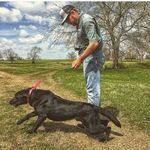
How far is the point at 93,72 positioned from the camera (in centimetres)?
902

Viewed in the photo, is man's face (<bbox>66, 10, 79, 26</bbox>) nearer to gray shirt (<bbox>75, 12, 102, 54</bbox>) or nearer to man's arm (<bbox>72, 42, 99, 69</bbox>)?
gray shirt (<bbox>75, 12, 102, 54</bbox>)

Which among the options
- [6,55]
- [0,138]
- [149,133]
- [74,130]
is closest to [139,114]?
[149,133]

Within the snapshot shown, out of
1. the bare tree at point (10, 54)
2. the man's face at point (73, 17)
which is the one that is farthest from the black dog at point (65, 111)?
the bare tree at point (10, 54)

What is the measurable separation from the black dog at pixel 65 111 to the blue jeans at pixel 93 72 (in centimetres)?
87

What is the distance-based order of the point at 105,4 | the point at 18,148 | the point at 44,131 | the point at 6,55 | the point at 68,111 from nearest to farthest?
the point at 18,148, the point at 68,111, the point at 44,131, the point at 105,4, the point at 6,55

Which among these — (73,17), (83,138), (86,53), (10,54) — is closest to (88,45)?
(86,53)

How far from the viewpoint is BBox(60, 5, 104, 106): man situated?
8.19m

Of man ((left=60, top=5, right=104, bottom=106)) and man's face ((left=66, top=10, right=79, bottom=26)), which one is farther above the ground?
man's face ((left=66, top=10, right=79, bottom=26))

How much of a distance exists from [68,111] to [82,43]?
5.97 feet

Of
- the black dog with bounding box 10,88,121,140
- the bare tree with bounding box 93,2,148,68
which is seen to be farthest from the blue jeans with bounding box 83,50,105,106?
the bare tree with bounding box 93,2,148,68

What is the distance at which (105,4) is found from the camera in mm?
50562

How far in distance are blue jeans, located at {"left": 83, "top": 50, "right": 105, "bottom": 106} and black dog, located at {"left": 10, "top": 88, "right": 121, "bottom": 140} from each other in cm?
87

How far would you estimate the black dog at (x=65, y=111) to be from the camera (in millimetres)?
8219

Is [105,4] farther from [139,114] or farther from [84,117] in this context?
[84,117]
